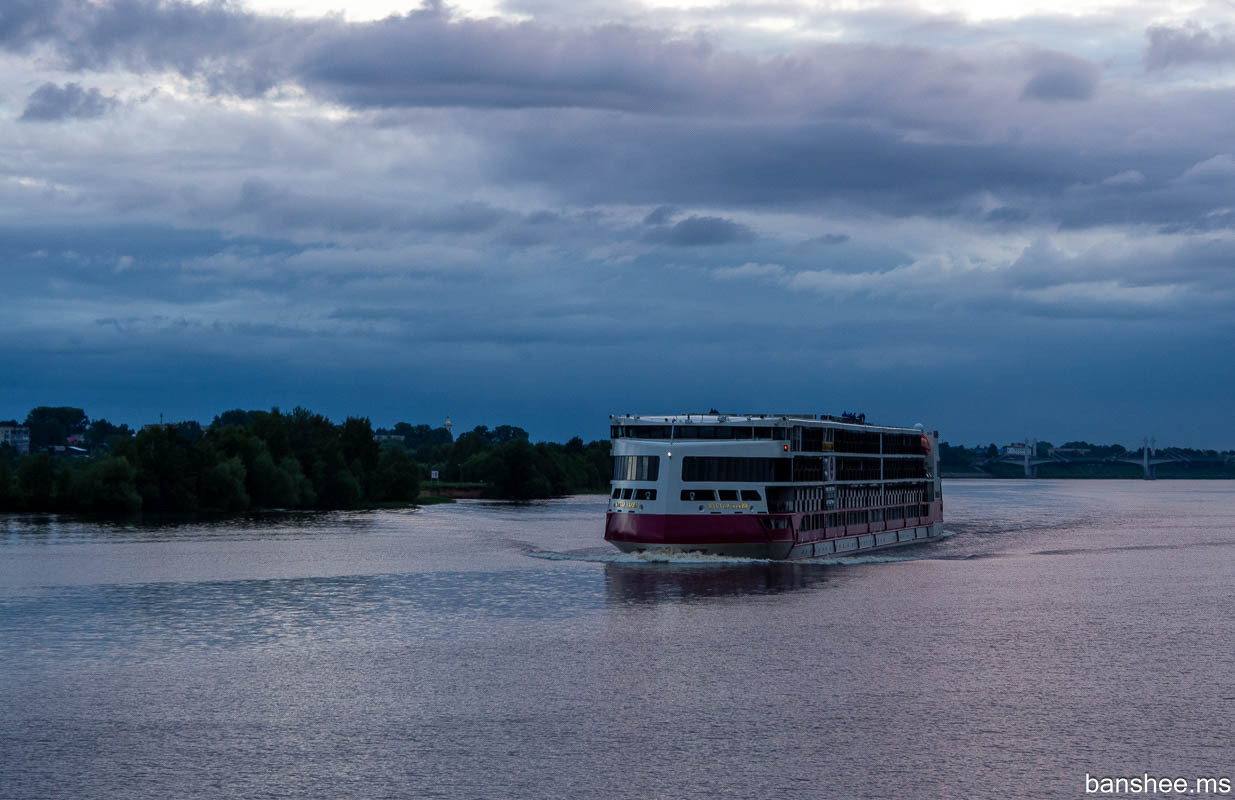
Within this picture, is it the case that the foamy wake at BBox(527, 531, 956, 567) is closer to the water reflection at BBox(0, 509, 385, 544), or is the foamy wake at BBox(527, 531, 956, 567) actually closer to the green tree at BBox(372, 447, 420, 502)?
the water reflection at BBox(0, 509, 385, 544)

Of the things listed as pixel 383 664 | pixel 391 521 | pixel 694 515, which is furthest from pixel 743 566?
pixel 391 521

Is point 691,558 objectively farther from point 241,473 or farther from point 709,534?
point 241,473

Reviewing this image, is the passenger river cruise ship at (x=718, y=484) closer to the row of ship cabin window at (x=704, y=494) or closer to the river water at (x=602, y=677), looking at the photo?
the row of ship cabin window at (x=704, y=494)

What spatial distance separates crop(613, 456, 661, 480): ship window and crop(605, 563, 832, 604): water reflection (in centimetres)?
541

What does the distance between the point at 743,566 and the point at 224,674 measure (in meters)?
36.7

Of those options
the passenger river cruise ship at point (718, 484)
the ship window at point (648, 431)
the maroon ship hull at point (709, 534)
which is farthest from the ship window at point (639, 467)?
the maroon ship hull at point (709, 534)

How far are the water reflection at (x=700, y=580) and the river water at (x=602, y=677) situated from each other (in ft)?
0.91

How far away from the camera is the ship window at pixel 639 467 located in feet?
238

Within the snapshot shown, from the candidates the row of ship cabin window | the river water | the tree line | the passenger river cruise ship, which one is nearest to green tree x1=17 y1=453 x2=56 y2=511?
the tree line

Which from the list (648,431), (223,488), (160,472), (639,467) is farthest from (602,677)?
(223,488)

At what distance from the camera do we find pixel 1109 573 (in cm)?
8144

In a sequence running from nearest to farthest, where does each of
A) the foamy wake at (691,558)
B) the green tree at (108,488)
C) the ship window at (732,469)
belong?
the ship window at (732,469) < the foamy wake at (691,558) < the green tree at (108,488)

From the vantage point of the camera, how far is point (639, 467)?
240 feet

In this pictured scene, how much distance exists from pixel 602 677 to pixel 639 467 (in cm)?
2876
